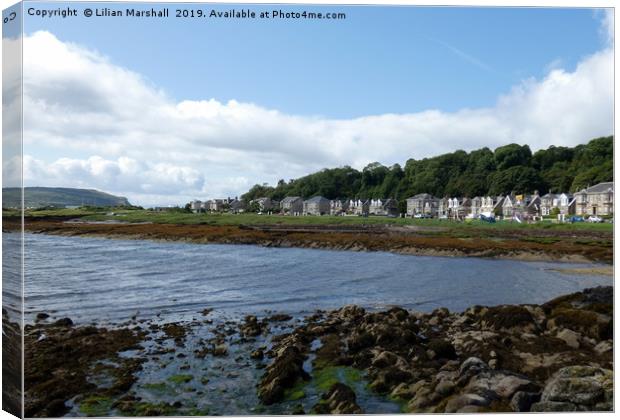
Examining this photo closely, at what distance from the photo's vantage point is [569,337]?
6641mm

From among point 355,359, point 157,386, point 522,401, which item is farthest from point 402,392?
point 157,386

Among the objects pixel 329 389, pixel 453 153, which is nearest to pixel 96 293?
pixel 329 389

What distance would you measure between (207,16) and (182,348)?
4.37 meters

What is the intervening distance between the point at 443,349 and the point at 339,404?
178 cm

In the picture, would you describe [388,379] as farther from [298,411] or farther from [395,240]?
[395,240]

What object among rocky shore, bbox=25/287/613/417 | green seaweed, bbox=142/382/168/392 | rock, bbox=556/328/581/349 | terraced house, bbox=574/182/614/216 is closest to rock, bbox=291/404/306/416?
rocky shore, bbox=25/287/613/417

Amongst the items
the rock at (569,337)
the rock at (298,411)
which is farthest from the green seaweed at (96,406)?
the rock at (569,337)

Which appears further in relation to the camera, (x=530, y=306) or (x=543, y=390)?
(x=530, y=306)

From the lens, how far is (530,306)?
7.12 meters

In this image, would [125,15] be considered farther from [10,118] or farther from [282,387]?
[282,387]

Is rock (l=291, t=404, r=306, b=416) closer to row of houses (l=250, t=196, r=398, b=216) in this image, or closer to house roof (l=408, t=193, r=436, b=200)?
row of houses (l=250, t=196, r=398, b=216)

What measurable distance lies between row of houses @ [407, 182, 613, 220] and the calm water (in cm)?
78

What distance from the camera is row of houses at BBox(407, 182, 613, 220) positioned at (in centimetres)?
714

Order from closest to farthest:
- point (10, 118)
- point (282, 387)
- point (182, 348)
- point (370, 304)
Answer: point (10, 118) < point (282, 387) < point (182, 348) < point (370, 304)
